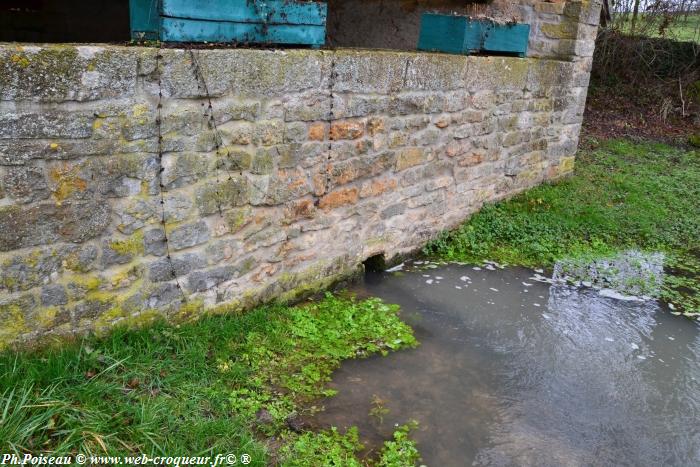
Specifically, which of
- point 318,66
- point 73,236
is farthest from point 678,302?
point 73,236

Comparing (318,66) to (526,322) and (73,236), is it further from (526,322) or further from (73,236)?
(526,322)

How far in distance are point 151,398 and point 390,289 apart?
91.5 inches

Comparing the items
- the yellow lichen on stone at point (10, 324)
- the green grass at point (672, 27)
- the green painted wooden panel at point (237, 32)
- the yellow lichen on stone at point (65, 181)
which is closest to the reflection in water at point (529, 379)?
the yellow lichen on stone at point (10, 324)

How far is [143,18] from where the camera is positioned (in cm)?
323

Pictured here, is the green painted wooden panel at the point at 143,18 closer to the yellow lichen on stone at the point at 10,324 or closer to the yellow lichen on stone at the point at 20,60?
the yellow lichen on stone at the point at 20,60

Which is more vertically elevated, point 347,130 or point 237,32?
point 237,32

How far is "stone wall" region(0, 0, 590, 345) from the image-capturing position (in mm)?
2846

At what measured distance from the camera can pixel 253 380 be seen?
3.40 meters

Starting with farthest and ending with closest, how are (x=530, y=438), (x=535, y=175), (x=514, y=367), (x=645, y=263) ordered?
(x=535, y=175), (x=645, y=263), (x=514, y=367), (x=530, y=438)

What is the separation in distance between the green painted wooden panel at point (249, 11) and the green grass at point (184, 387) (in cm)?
171

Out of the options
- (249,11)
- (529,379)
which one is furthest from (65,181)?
(529,379)

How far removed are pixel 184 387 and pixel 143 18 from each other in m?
1.91

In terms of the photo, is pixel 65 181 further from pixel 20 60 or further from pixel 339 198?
pixel 339 198

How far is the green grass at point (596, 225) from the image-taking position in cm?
572
